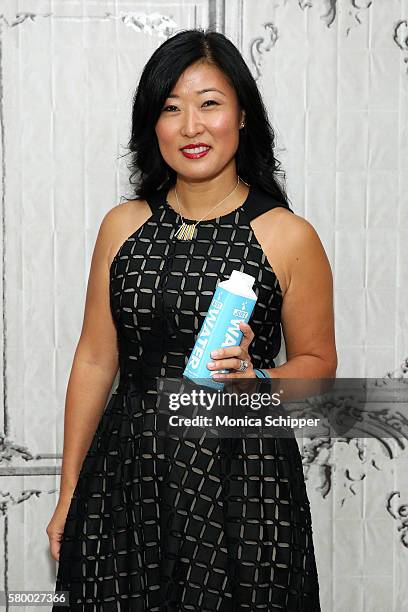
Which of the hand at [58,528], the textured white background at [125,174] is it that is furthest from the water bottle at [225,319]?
the textured white background at [125,174]

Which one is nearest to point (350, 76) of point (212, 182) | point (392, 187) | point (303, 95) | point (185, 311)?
point (303, 95)

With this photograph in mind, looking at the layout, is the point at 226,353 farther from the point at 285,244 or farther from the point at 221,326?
the point at 285,244

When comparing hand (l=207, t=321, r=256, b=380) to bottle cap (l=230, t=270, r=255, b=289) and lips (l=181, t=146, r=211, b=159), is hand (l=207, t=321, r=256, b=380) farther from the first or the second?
lips (l=181, t=146, r=211, b=159)

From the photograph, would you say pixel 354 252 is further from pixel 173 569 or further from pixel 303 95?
pixel 173 569

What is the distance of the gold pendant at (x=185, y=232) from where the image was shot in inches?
44.5

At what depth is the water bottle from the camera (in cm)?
95

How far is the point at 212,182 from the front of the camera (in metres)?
1.15

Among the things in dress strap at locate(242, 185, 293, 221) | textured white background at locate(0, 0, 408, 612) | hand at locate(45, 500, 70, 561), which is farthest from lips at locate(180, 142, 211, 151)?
hand at locate(45, 500, 70, 561)

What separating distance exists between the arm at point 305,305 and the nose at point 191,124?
178 millimetres

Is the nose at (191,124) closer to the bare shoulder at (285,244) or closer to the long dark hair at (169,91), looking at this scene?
the long dark hair at (169,91)

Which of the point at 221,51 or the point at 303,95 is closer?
the point at 221,51

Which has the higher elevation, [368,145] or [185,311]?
[368,145]

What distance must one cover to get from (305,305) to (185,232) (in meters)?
0.20

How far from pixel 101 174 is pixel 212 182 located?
35cm
